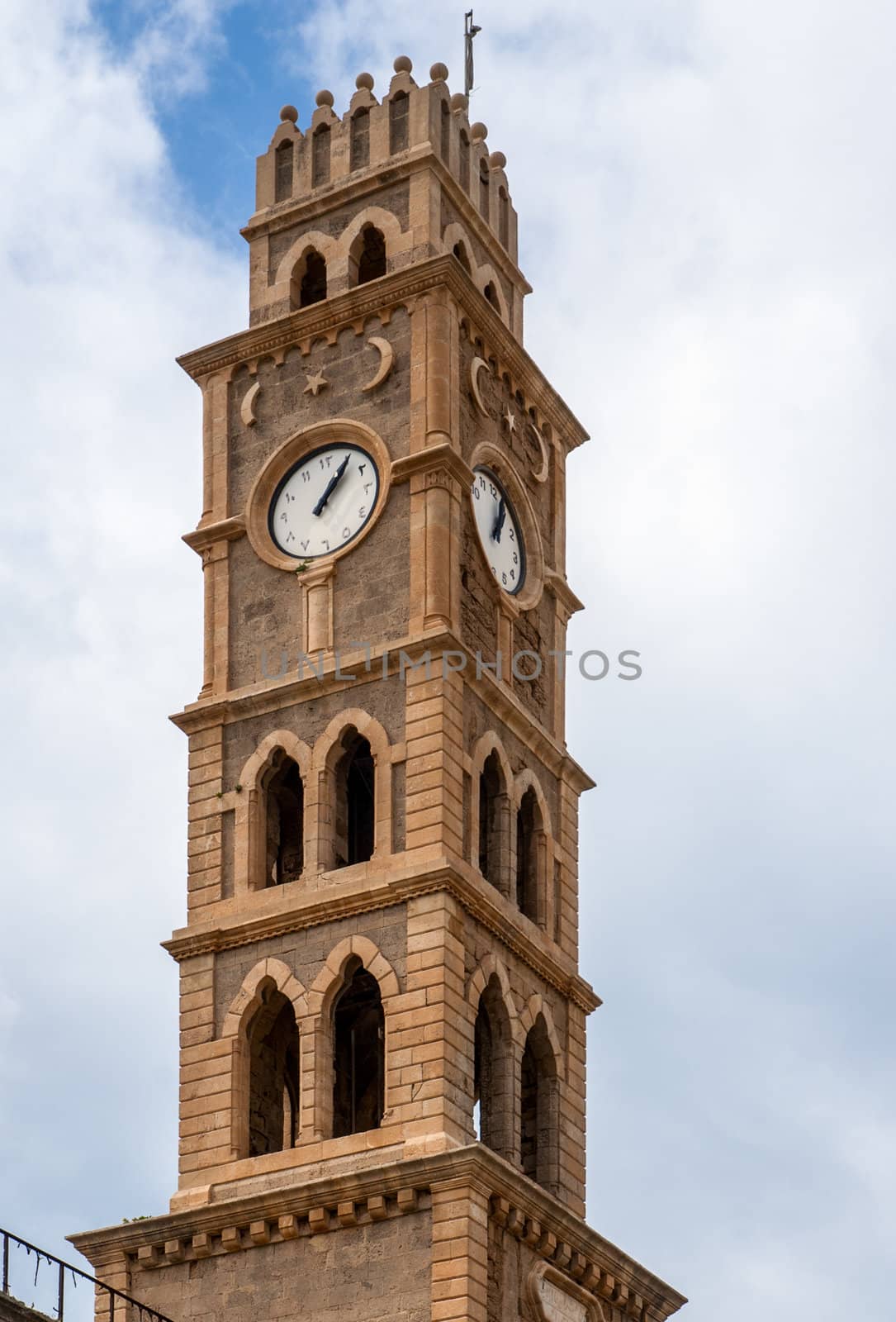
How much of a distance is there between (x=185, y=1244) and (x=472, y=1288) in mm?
5433

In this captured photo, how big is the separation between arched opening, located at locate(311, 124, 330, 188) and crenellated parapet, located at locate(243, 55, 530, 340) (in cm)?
2

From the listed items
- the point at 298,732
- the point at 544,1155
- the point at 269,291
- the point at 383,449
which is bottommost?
the point at 544,1155

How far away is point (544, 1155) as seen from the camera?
54.3 meters

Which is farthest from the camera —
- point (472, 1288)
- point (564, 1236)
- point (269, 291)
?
point (269, 291)

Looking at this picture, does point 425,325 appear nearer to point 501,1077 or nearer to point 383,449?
point 383,449

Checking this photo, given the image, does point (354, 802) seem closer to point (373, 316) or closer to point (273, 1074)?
point (273, 1074)

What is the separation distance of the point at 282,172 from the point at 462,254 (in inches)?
166

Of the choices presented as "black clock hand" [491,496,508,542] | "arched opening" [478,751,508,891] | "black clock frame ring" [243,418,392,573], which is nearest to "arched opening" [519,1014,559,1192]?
"arched opening" [478,751,508,891]

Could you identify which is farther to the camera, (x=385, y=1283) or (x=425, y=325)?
(x=425, y=325)

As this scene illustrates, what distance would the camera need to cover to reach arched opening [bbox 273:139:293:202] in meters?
61.6

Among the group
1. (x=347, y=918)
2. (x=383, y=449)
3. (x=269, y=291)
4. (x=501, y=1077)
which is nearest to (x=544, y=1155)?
(x=501, y=1077)

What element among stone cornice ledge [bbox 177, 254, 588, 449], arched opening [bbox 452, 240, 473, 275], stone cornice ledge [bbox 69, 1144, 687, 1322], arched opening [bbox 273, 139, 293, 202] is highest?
arched opening [bbox 273, 139, 293, 202]

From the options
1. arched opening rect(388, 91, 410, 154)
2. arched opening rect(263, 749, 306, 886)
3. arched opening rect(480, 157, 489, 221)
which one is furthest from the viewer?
arched opening rect(480, 157, 489, 221)

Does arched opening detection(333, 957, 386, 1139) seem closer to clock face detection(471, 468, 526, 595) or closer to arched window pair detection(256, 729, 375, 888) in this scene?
arched window pair detection(256, 729, 375, 888)
